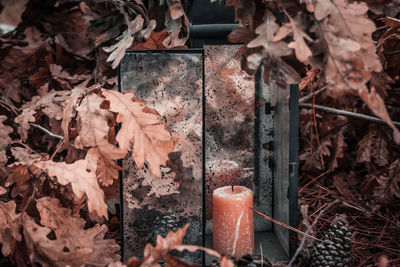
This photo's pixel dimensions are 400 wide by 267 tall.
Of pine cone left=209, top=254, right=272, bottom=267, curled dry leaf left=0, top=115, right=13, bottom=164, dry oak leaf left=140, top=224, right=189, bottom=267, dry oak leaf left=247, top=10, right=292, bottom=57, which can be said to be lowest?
pine cone left=209, top=254, right=272, bottom=267

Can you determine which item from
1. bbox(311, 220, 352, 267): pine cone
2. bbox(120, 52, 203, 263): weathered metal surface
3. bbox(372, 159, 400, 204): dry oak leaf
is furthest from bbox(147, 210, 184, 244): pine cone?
bbox(372, 159, 400, 204): dry oak leaf

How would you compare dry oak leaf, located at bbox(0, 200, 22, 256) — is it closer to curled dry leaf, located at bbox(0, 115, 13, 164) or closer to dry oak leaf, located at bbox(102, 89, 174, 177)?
curled dry leaf, located at bbox(0, 115, 13, 164)

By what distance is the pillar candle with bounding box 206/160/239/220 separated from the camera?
98 cm

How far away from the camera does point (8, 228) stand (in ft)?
2.16

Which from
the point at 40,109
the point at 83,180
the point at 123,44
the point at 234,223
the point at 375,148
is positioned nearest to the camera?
the point at 83,180

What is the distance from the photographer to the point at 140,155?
658mm

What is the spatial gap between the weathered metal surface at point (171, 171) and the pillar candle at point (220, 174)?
170 mm

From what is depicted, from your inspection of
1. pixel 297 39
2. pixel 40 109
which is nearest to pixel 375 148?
pixel 297 39

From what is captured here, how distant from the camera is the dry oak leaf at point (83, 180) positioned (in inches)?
23.9

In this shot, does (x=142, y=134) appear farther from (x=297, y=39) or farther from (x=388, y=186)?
(x=388, y=186)

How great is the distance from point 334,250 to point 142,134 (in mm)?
510

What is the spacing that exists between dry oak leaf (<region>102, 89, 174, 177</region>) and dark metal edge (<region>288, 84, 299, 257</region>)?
11.4 inches

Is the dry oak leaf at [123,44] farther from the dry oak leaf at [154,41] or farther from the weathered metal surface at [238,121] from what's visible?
the weathered metal surface at [238,121]

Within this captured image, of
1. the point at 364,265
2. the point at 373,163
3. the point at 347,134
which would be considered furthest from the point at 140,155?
the point at 347,134
